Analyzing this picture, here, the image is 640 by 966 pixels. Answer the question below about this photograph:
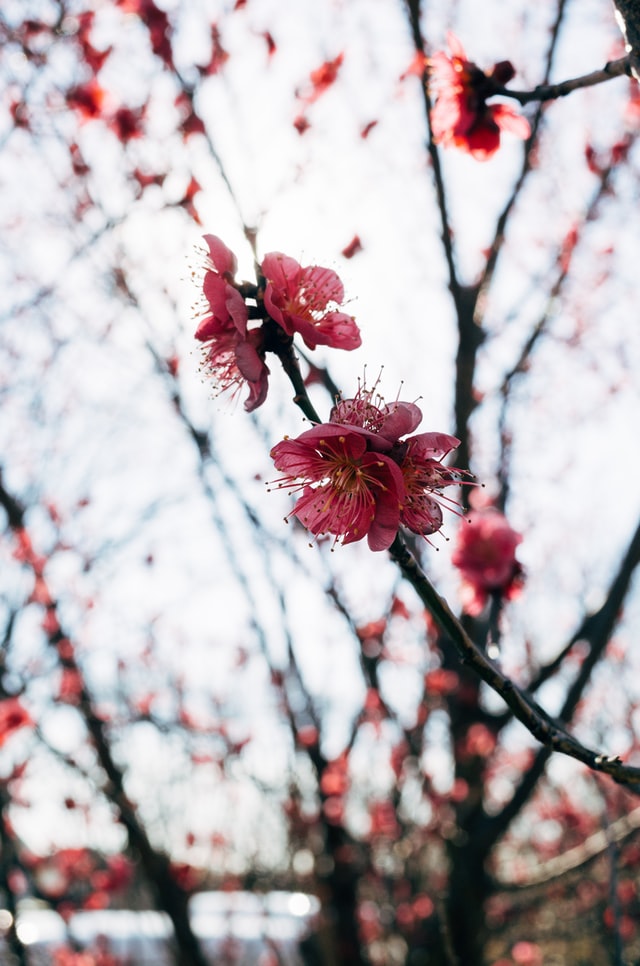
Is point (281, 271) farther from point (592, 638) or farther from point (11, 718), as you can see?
point (11, 718)

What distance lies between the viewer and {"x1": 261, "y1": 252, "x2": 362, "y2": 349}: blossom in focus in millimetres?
1584

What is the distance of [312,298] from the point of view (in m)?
1.69

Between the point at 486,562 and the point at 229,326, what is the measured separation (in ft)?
4.70

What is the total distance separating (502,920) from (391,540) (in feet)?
16.9

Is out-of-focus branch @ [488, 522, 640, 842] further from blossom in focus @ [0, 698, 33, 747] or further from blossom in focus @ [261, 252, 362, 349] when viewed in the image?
blossom in focus @ [0, 698, 33, 747]

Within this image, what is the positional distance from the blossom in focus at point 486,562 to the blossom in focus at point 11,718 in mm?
3413

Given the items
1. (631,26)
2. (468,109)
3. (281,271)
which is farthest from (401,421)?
(468,109)

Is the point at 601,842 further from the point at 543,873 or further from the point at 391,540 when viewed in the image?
the point at 391,540

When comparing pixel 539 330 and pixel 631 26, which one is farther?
pixel 539 330

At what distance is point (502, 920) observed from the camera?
18.1ft

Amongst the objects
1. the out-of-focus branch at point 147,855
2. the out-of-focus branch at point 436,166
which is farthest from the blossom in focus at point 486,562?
the out-of-focus branch at point 147,855

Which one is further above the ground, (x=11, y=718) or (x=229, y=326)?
(x=11, y=718)

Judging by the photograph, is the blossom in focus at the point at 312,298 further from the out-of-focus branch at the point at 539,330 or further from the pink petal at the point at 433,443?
the out-of-focus branch at the point at 539,330

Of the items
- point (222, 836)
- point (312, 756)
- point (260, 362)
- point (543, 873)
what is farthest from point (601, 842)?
point (222, 836)
